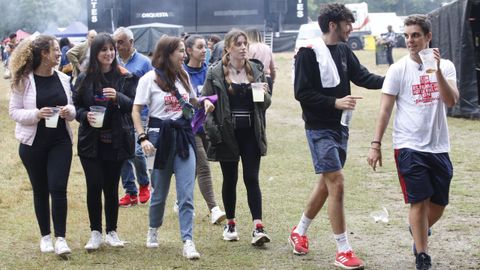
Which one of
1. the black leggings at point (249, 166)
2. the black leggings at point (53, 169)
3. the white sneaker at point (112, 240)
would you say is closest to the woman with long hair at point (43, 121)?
the black leggings at point (53, 169)

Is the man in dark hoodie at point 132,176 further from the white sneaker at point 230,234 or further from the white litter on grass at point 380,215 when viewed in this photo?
the white litter on grass at point 380,215

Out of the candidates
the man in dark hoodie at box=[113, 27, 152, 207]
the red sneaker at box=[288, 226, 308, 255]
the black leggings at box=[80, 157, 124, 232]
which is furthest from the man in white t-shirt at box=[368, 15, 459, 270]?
the man in dark hoodie at box=[113, 27, 152, 207]

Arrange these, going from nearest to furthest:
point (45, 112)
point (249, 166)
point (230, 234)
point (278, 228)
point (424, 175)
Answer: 1. point (424, 175)
2. point (45, 112)
3. point (249, 166)
4. point (230, 234)
5. point (278, 228)

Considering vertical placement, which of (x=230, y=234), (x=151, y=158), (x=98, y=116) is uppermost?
(x=98, y=116)

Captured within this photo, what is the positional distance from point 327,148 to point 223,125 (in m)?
1.06

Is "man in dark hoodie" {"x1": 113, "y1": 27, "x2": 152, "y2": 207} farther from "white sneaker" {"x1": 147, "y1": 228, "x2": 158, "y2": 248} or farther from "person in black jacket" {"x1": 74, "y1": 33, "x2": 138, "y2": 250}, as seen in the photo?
"white sneaker" {"x1": 147, "y1": 228, "x2": 158, "y2": 248}

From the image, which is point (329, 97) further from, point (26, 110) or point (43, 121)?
point (26, 110)

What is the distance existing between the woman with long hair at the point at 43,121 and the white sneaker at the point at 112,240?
1.48ft

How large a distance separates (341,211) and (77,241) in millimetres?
2371

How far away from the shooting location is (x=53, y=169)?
6.61 m

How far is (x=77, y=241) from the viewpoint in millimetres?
7281

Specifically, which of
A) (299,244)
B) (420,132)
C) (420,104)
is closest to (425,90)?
(420,104)

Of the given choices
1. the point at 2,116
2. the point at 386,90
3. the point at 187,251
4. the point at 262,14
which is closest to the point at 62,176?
the point at 187,251

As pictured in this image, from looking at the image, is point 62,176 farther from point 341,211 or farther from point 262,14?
point 262,14
